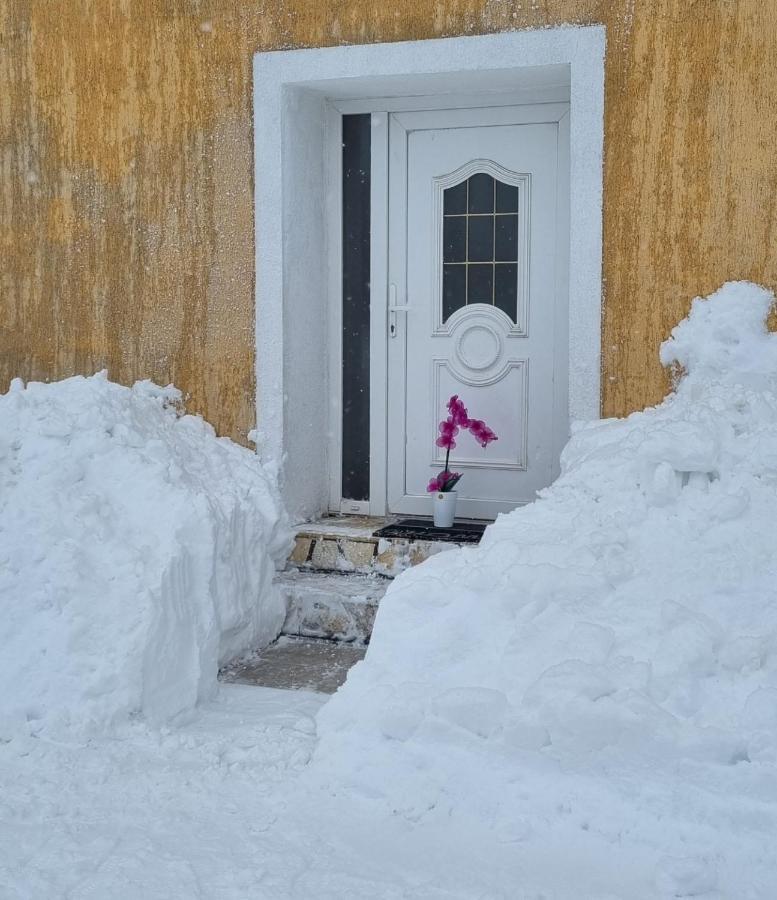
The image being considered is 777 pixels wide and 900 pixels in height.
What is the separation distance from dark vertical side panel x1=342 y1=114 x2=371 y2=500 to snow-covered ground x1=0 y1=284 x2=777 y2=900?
169 centimetres

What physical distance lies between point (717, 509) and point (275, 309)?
8.00 feet

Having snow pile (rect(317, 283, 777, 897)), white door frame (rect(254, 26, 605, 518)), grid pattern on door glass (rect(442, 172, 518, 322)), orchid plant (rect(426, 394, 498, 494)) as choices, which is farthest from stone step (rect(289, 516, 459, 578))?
grid pattern on door glass (rect(442, 172, 518, 322))

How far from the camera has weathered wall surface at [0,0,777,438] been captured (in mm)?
4398

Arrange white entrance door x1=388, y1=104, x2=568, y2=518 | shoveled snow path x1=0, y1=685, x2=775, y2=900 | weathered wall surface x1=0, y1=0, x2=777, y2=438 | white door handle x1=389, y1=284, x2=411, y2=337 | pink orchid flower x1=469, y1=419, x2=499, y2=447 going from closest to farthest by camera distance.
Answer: shoveled snow path x1=0, y1=685, x2=775, y2=900
weathered wall surface x1=0, y1=0, x2=777, y2=438
pink orchid flower x1=469, y1=419, x2=499, y2=447
white entrance door x1=388, y1=104, x2=568, y2=518
white door handle x1=389, y1=284, x2=411, y2=337

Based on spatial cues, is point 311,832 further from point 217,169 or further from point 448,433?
point 217,169

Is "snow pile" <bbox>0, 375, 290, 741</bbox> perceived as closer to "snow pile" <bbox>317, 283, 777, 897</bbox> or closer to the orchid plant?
Answer: "snow pile" <bbox>317, 283, 777, 897</bbox>

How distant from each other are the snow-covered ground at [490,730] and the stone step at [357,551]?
101cm

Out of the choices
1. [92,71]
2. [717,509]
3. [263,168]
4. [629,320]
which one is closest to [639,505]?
[717,509]

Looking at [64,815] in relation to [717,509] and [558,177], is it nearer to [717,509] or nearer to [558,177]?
[717,509]

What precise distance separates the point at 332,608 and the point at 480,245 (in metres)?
1.95

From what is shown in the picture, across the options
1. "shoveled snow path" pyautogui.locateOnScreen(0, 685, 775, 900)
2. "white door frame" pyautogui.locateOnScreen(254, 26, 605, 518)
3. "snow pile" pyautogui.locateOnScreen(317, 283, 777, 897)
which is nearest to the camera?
"shoveled snow path" pyautogui.locateOnScreen(0, 685, 775, 900)

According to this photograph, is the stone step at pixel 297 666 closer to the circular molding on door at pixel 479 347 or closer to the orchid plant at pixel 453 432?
the orchid plant at pixel 453 432

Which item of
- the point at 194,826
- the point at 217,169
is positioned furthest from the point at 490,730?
the point at 217,169

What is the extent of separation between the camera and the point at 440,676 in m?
3.24
